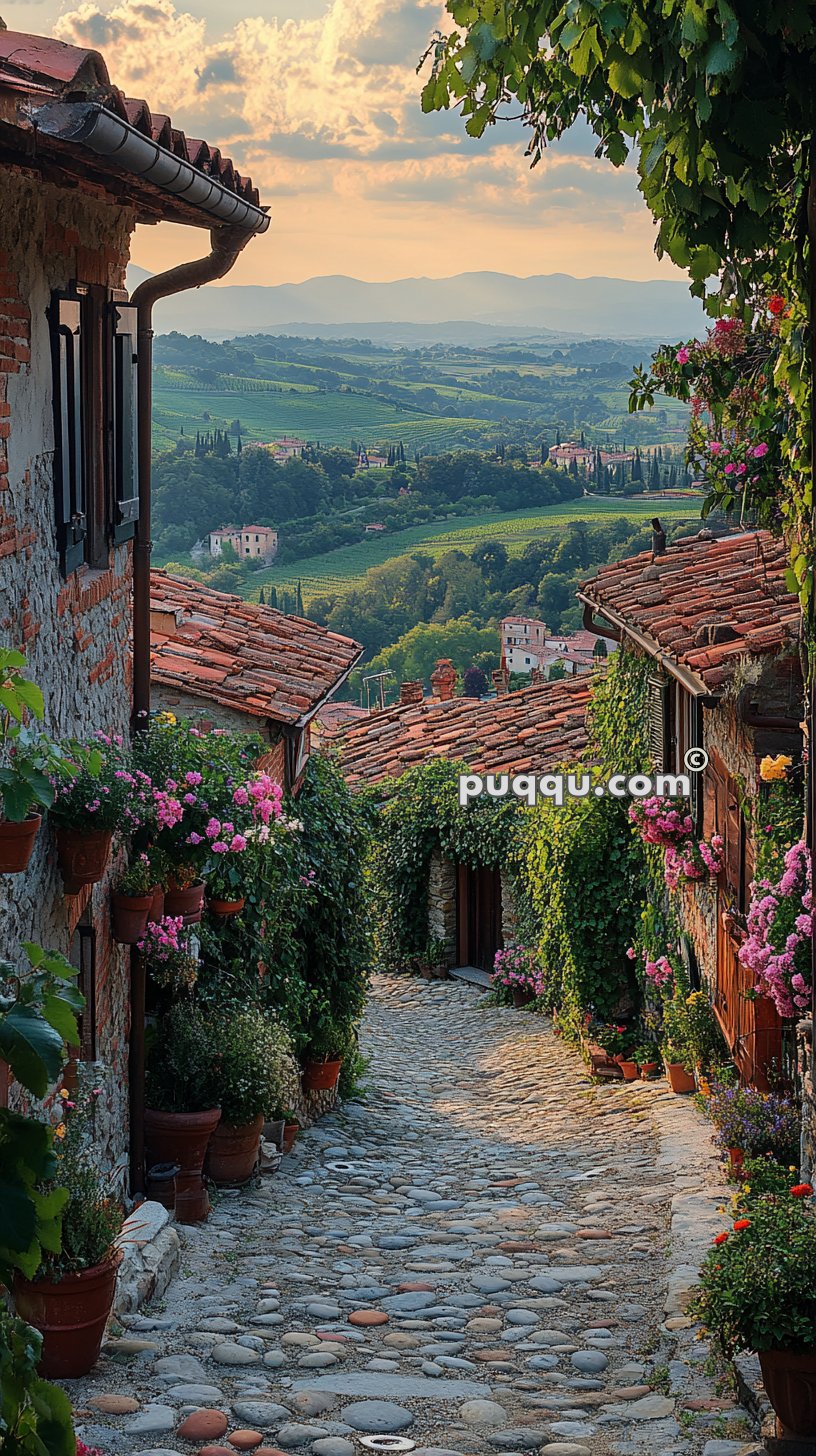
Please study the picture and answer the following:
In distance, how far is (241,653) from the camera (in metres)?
11.0

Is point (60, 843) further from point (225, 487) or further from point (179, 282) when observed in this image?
point (225, 487)

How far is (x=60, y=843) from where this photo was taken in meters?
5.41

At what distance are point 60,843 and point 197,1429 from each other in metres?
2.07

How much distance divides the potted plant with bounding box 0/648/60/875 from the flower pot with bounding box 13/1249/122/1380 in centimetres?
139

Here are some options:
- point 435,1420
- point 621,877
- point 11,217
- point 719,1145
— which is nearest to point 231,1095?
point 719,1145

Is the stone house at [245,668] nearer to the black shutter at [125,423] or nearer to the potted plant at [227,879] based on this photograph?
the potted plant at [227,879]

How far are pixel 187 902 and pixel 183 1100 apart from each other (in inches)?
48.7

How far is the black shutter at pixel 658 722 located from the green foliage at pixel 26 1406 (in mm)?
10477

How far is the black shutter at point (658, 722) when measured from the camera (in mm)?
12430

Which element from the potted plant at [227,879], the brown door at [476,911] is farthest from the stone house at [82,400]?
the brown door at [476,911]

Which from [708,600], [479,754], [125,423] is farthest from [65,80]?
[479,754]

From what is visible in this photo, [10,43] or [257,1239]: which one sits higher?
[10,43]

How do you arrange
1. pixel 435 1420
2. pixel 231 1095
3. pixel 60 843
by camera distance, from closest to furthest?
pixel 435 1420, pixel 60 843, pixel 231 1095

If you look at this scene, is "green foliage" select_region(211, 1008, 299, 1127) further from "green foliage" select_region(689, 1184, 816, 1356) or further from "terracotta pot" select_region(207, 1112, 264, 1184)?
"green foliage" select_region(689, 1184, 816, 1356)
